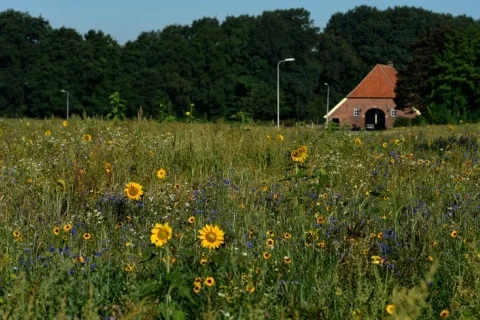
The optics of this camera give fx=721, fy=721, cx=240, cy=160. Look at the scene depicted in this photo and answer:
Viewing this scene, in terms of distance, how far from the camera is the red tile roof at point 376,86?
265 feet

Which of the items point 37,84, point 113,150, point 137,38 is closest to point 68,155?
point 113,150

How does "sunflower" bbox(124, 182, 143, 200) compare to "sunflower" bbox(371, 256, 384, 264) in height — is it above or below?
above

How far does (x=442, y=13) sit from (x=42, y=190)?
11463 centimetres

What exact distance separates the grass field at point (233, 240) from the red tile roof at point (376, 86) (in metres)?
73.6

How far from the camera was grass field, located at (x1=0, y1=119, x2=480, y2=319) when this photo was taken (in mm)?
2971

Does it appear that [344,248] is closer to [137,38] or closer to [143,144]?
[143,144]

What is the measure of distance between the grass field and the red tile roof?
73563 millimetres

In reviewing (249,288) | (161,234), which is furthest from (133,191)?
(249,288)

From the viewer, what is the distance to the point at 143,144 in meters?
8.95

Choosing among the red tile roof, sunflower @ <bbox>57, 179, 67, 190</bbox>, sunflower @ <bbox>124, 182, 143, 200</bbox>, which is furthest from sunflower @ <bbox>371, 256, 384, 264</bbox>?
the red tile roof

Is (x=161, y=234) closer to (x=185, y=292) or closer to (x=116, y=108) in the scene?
(x=185, y=292)

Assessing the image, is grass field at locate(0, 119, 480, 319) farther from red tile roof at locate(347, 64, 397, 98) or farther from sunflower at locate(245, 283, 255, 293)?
red tile roof at locate(347, 64, 397, 98)

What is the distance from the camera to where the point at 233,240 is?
3.78 meters

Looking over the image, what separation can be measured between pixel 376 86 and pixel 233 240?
261ft
